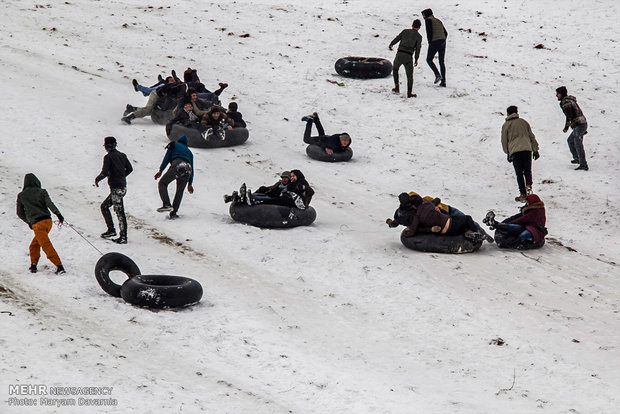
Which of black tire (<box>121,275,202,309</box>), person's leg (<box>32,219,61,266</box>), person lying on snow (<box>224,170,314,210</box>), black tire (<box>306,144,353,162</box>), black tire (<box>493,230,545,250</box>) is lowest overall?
black tire (<box>121,275,202,309</box>)

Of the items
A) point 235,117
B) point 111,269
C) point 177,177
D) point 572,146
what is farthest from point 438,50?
point 111,269

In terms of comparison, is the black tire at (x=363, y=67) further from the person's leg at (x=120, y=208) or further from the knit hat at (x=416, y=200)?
the person's leg at (x=120, y=208)

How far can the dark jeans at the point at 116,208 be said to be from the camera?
13.1 m

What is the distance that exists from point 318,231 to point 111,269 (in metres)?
4.34

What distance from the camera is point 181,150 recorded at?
14781mm

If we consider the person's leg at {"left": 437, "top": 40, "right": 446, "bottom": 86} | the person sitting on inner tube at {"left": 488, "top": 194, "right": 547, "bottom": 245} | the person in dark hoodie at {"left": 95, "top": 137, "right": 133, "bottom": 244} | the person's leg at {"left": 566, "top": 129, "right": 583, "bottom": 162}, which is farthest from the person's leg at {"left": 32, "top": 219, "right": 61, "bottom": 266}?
the person's leg at {"left": 437, "top": 40, "right": 446, "bottom": 86}

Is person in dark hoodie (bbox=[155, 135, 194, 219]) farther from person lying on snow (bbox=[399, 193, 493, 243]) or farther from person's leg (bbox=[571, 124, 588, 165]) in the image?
person's leg (bbox=[571, 124, 588, 165])

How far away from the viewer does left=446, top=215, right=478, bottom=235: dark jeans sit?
44.3ft

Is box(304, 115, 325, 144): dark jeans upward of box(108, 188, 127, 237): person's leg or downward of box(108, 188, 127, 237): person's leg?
upward

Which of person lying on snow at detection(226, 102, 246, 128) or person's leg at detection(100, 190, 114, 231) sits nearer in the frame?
person's leg at detection(100, 190, 114, 231)

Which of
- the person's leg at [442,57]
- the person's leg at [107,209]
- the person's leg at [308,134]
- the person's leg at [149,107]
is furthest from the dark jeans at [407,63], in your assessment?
the person's leg at [107,209]

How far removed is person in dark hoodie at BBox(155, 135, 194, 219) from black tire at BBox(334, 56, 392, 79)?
10.8 metres

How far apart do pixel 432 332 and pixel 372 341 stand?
2.92 ft

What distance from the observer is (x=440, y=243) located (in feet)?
43.9
